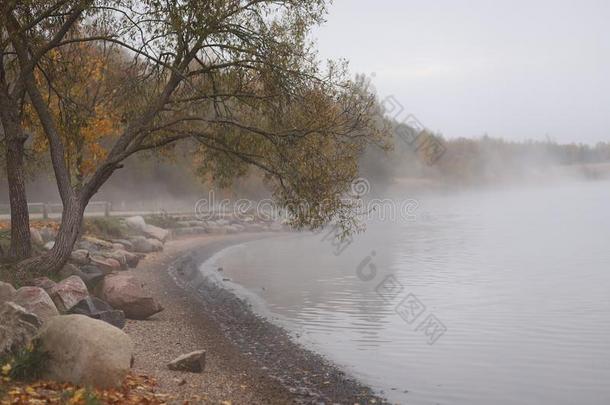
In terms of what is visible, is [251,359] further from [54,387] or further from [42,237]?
[42,237]

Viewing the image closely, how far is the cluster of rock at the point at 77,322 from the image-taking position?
10.4 m

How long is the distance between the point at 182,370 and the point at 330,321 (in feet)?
30.2

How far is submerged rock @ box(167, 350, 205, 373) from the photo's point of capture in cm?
1327

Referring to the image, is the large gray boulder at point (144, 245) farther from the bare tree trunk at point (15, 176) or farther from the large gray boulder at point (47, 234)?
the bare tree trunk at point (15, 176)

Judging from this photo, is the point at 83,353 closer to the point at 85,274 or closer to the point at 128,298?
the point at 128,298

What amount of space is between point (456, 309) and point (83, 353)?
16.4 m

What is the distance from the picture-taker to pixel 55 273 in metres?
18.9

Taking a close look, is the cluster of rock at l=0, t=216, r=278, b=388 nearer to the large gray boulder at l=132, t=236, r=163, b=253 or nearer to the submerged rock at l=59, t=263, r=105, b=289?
the submerged rock at l=59, t=263, r=105, b=289

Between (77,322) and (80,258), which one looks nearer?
(77,322)

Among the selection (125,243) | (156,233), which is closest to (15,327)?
(125,243)

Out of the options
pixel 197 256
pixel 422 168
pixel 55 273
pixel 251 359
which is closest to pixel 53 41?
pixel 55 273

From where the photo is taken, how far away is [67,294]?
53.0ft

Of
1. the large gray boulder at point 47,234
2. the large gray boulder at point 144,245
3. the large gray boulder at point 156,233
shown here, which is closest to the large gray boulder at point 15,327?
the large gray boulder at point 47,234

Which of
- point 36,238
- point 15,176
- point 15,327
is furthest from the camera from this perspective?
point 36,238
